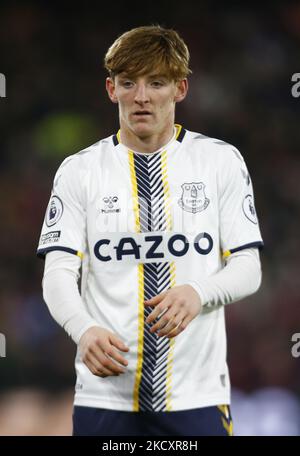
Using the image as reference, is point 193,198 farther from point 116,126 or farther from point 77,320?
point 116,126

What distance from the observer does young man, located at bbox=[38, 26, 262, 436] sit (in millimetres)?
3264

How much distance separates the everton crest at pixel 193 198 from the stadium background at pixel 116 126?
129 inches

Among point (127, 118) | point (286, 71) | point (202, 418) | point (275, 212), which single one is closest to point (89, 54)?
point (286, 71)

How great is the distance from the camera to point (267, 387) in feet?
22.4

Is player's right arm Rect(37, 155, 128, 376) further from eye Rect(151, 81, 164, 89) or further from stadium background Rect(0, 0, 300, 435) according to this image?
stadium background Rect(0, 0, 300, 435)

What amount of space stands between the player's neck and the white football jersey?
26 millimetres

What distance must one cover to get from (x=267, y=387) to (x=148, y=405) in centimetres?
372

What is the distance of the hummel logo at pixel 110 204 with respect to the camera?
338 cm

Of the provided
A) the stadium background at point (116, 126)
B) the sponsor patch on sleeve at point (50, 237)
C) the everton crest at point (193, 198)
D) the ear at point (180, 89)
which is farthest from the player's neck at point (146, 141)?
the stadium background at point (116, 126)

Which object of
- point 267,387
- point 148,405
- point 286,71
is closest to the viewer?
point 148,405

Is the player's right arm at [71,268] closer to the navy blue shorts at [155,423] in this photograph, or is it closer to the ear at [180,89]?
the navy blue shorts at [155,423]

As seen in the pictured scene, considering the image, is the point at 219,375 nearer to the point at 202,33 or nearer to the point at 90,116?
the point at 90,116

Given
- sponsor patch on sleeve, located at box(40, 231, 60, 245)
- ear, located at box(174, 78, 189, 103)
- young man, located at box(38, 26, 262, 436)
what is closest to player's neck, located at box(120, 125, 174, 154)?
young man, located at box(38, 26, 262, 436)

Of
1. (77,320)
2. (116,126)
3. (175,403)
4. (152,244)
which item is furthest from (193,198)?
(116,126)
